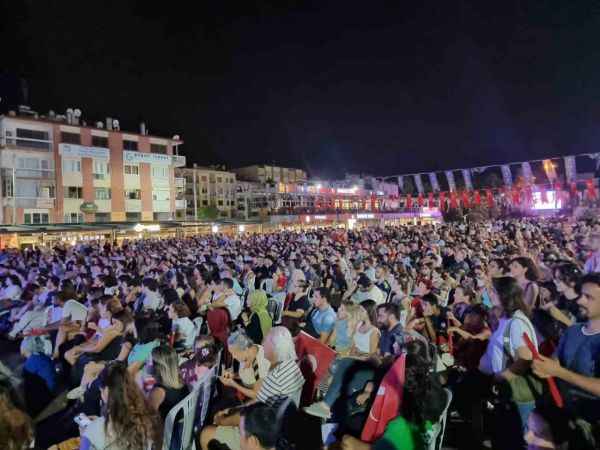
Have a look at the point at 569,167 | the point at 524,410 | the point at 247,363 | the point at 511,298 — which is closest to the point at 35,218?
the point at 247,363

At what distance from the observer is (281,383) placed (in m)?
3.20

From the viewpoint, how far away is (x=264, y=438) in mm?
2244

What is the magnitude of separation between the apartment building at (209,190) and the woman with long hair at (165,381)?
55738 millimetres

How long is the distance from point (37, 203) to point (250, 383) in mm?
38419

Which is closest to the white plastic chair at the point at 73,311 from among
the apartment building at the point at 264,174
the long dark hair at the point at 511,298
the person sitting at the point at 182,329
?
the person sitting at the point at 182,329

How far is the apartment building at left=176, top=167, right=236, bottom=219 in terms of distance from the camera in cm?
5872

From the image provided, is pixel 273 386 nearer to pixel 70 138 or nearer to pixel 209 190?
pixel 70 138

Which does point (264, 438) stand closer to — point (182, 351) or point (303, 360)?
point (303, 360)

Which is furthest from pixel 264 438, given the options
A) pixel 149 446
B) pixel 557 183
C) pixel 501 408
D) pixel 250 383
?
pixel 557 183

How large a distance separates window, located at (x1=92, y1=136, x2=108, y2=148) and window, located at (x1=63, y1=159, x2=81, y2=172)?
2517 mm

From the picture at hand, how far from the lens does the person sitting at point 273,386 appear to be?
3081mm

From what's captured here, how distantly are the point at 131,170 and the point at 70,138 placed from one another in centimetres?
597

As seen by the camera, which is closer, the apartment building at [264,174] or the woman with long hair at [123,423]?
the woman with long hair at [123,423]

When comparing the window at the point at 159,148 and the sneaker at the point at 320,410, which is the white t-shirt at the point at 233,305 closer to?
the sneaker at the point at 320,410
